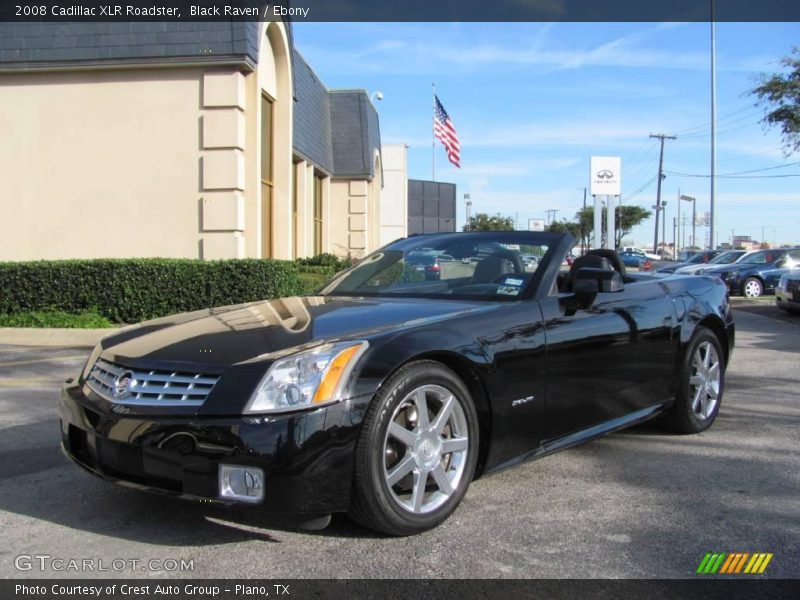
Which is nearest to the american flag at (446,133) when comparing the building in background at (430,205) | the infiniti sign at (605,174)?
the building in background at (430,205)

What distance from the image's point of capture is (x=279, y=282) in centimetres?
1248

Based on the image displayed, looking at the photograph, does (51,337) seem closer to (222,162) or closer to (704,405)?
(222,162)

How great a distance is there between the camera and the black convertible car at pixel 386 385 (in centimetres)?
297

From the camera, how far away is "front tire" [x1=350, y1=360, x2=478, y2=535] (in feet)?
10.2

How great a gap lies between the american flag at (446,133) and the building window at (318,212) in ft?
46.4

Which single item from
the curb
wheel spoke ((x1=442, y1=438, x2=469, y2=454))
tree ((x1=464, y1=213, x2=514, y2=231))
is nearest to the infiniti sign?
the curb

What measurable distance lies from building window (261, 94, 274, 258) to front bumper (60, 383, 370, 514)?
40.1ft

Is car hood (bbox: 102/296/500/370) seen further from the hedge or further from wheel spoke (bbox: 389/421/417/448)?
the hedge

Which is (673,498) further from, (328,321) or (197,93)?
(197,93)

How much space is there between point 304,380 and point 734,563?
197 centimetres

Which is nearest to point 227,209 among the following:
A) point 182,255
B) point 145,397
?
point 182,255

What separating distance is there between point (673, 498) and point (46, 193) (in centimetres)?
1254

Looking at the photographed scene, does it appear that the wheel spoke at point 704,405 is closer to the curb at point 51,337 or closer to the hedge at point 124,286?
the hedge at point 124,286

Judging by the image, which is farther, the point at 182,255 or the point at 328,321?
the point at 182,255
